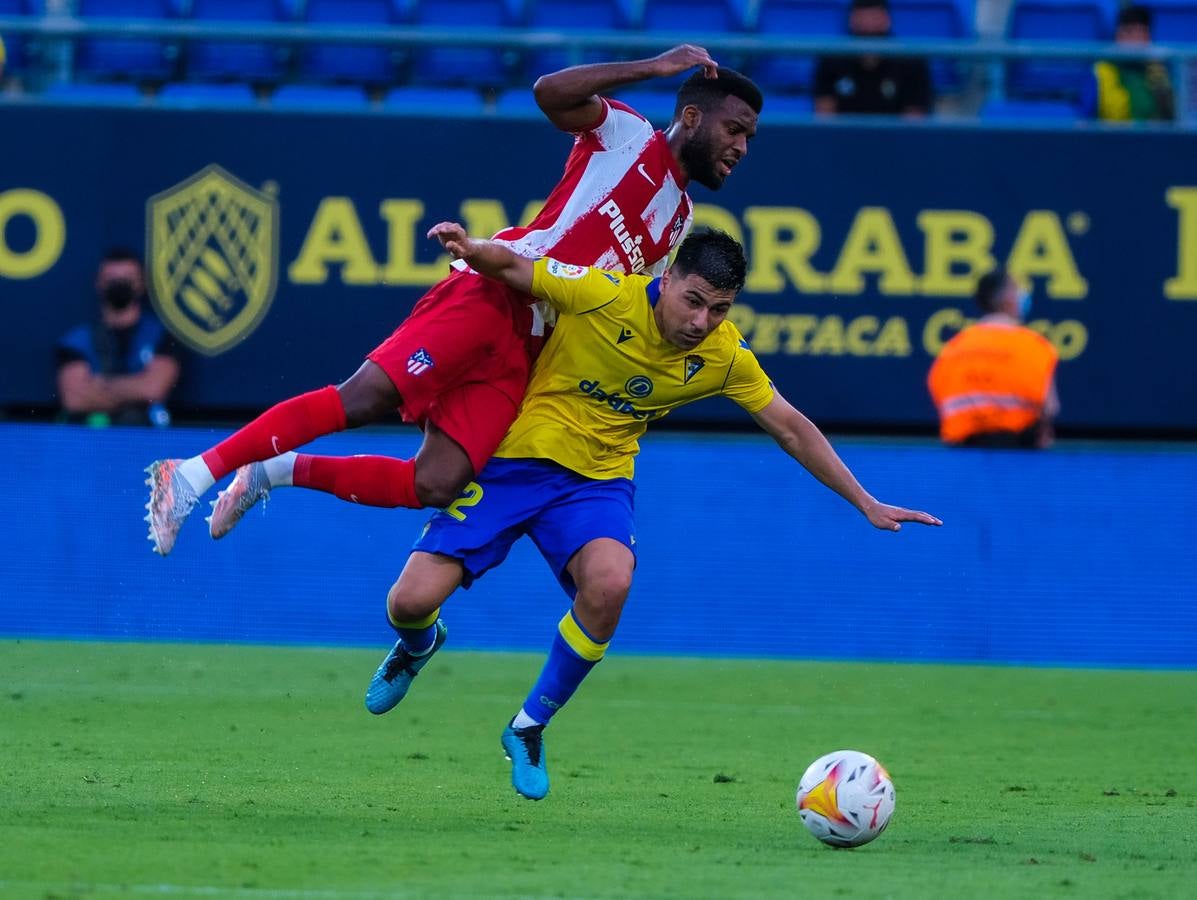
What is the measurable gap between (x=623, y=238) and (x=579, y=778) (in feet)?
6.95

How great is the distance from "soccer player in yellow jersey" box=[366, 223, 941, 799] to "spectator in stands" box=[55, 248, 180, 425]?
5.56 meters

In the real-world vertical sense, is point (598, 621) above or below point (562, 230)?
below

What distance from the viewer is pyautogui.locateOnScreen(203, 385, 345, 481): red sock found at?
23.0ft

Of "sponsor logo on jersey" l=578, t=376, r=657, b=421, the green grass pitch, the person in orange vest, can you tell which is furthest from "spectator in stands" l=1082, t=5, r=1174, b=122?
"sponsor logo on jersey" l=578, t=376, r=657, b=421

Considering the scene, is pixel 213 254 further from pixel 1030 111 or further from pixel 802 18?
pixel 1030 111

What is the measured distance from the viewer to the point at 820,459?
727 centimetres

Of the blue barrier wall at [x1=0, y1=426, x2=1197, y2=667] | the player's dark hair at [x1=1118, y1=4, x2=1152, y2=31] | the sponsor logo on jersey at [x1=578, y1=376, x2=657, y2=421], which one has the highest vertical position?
the player's dark hair at [x1=1118, y1=4, x2=1152, y2=31]

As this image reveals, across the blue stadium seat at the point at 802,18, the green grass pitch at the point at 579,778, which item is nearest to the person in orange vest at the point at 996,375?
the green grass pitch at the point at 579,778

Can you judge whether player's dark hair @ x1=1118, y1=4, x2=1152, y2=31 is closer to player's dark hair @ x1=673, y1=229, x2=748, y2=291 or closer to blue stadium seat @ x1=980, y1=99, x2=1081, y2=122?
blue stadium seat @ x1=980, y1=99, x2=1081, y2=122

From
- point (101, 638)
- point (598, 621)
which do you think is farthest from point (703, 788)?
point (101, 638)

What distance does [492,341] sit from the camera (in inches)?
282

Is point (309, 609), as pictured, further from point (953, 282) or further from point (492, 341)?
point (492, 341)

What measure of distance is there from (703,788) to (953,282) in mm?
5900

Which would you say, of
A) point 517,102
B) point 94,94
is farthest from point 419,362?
point 94,94
